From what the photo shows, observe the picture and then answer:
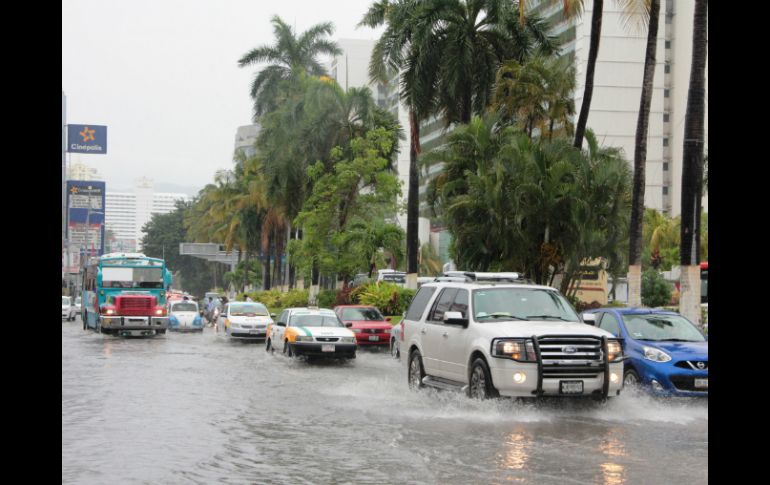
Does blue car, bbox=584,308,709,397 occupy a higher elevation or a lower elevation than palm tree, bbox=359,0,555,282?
lower

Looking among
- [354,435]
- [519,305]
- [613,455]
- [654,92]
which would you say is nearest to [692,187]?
[519,305]

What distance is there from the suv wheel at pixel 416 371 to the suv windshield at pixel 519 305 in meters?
2.07

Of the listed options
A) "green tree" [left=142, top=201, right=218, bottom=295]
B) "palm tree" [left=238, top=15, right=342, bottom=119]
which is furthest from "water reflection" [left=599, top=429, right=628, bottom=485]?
"green tree" [left=142, top=201, right=218, bottom=295]

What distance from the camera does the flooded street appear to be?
33.3 ft

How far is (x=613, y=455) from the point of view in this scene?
11352 millimetres

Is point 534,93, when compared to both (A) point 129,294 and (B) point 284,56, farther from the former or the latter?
(B) point 284,56

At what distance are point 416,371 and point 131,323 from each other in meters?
21.8

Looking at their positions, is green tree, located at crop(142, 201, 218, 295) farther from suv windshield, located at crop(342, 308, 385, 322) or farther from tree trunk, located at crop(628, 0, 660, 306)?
tree trunk, located at crop(628, 0, 660, 306)

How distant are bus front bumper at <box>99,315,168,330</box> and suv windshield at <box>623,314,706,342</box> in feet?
76.6
